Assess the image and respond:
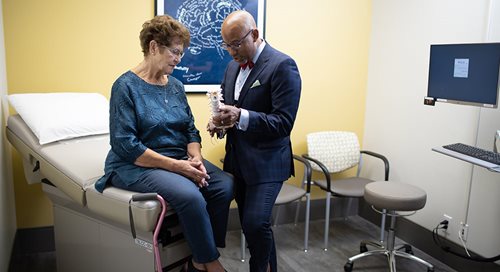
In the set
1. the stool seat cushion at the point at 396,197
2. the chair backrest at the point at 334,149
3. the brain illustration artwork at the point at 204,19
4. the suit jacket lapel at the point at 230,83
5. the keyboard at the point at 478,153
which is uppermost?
the brain illustration artwork at the point at 204,19

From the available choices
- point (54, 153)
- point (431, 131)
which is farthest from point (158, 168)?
point (431, 131)

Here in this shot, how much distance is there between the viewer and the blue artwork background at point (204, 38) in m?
3.07

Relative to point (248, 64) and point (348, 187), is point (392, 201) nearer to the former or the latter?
point (348, 187)

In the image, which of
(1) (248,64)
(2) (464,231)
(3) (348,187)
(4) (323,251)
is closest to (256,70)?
(1) (248,64)

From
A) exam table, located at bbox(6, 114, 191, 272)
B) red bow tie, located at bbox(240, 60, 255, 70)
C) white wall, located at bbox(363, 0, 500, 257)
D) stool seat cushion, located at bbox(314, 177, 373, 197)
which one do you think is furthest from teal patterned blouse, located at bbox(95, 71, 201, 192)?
white wall, located at bbox(363, 0, 500, 257)

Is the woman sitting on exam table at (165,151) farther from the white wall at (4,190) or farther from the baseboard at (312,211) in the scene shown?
the baseboard at (312,211)

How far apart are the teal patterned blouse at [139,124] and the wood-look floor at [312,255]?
1141 mm

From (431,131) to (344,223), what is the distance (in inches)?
43.6

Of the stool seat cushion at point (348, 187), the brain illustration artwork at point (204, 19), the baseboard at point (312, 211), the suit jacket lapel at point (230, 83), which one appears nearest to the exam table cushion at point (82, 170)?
the suit jacket lapel at point (230, 83)

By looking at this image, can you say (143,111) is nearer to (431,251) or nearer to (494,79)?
(494,79)

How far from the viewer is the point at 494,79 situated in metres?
2.27

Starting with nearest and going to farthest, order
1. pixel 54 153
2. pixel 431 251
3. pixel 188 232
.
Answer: pixel 188 232 < pixel 54 153 < pixel 431 251

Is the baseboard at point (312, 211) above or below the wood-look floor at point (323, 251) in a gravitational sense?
above

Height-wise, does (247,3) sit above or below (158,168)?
above
